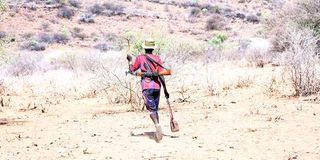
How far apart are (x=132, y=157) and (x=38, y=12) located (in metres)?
43.4

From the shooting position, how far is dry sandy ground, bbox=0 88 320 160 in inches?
344

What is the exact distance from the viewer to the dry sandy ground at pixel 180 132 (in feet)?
28.7

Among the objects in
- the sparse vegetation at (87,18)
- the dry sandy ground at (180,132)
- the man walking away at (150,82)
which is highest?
the man walking away at (150,82)

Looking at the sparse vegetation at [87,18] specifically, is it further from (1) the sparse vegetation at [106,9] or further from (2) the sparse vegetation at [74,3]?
(2) the sparse vegetation at [74,3]

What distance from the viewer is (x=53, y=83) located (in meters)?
22.3

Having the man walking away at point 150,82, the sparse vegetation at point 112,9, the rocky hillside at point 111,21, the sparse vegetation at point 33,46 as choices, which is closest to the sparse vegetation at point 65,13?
the rocky hillside at point 111,21

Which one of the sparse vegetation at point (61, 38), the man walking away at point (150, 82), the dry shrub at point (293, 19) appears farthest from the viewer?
the sparse vegetation at point (61, 38)

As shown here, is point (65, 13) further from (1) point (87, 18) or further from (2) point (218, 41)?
(2) point (218, 41)

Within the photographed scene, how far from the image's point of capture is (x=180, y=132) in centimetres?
1055

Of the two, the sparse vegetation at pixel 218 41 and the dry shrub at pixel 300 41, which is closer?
the dry shrub at pixel 300 41

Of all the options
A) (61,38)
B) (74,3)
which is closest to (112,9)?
(74,3)

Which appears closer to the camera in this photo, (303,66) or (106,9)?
(303,66)

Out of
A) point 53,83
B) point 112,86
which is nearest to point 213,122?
point 112,86

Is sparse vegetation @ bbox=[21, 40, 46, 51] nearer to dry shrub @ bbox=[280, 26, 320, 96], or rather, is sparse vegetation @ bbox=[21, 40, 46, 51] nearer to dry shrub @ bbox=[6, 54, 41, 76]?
dry shrub @ bbox=[6, 54, 41, 76]
